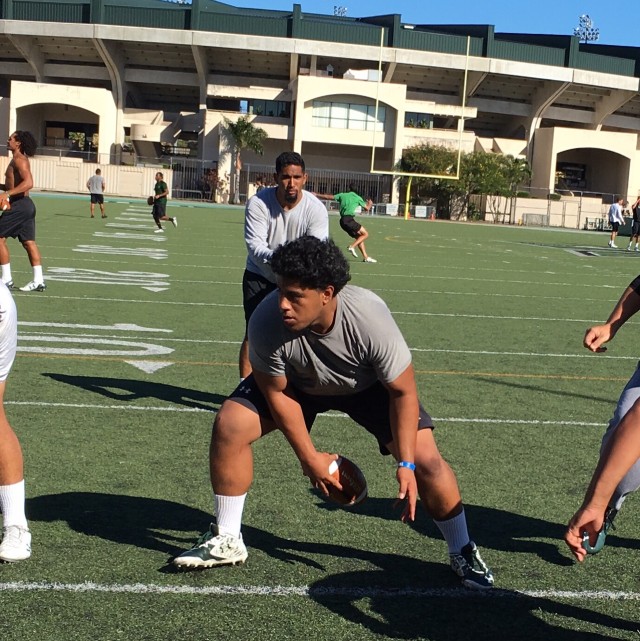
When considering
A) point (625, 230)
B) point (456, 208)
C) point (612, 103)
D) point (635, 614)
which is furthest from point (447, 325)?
point (612, 103)

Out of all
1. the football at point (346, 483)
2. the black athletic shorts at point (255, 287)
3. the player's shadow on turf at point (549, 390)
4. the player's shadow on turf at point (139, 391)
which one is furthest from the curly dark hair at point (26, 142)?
the football at point (346, 483)

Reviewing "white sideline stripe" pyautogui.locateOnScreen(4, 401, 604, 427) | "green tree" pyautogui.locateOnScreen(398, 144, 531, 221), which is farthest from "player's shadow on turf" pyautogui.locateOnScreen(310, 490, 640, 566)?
"green tree" pyautogui.locateOnScreen(398, 144, 531, 221)

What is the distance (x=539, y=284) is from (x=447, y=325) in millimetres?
6469

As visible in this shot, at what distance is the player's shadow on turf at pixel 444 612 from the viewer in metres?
3.78

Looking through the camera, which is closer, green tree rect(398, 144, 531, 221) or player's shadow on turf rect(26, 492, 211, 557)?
player's shadow on turf rect(26, 492, 211, 557)

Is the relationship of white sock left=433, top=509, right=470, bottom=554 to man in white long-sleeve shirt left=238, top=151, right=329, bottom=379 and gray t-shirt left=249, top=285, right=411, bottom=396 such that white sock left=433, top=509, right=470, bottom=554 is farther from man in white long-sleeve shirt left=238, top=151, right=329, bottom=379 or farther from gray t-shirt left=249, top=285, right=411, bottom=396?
man in white long-sleeve shirt left=238, top=151, right=329, bottom=379

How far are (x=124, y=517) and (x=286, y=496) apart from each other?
35.0 inches

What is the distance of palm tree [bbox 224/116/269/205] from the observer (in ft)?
204

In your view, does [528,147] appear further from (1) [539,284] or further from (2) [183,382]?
(2) [183,382]

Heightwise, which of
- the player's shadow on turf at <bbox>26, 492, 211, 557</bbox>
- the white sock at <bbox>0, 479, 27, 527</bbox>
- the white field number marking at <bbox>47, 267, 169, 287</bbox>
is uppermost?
the white sock at <bbox>0, 479, 27, 527</bbox>

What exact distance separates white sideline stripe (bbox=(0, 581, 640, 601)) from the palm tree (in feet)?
194

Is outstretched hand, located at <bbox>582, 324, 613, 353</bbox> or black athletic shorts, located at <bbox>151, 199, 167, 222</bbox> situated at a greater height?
outstretched hand, located at <bbox>582, 324, 613, 353</bbox>

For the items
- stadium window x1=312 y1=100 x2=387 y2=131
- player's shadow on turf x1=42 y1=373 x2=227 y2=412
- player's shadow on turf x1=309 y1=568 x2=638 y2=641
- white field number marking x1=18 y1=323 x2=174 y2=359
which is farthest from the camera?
stadium window x1=312 y1=100 x2=387 y2=131

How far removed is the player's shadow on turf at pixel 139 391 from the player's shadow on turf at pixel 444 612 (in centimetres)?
337
